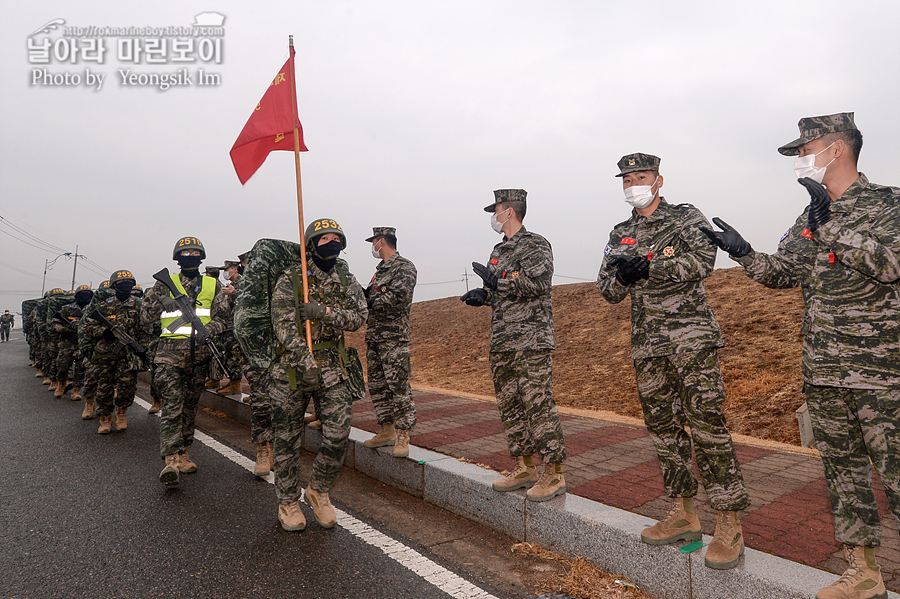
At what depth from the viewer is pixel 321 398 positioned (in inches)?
165

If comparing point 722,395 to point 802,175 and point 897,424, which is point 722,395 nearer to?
point 897,424

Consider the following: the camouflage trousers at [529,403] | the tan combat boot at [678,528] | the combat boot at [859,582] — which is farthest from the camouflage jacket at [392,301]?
the combat boot at [859,582]

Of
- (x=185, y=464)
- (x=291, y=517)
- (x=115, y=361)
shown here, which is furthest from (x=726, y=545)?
(x=115, y=361)

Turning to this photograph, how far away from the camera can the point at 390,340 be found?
215 inches

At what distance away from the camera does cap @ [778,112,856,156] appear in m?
2.60

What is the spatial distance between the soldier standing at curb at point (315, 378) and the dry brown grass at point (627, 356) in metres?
5.63

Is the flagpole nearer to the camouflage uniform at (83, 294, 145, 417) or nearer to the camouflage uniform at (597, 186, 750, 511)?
the camouflage uniform at (597, 186, 750, 511)

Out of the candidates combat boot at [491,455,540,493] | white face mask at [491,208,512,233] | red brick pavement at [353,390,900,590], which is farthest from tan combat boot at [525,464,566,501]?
white face mask at [491,208,512,233]

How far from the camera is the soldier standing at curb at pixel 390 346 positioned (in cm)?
530

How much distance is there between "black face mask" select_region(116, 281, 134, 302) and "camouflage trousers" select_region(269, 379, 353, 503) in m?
5.25

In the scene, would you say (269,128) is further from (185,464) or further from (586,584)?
(586,584)

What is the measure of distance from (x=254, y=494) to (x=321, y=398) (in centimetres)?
133

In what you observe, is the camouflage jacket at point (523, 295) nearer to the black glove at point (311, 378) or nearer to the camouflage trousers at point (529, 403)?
the camouflage trousers at point (529, 403)

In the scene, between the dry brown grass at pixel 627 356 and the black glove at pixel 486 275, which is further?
the dry brown grass at pixel 627 356
